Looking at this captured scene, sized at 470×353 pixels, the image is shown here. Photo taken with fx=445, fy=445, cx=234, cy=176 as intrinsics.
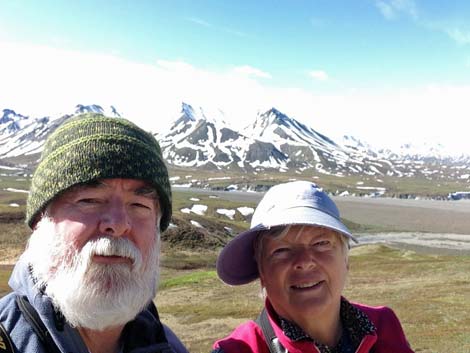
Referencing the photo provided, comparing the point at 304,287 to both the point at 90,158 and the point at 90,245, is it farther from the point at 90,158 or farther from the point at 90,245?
the point at 90,158

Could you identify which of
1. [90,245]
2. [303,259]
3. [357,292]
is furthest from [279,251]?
[357,292]

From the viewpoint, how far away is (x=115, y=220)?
3.18 metres

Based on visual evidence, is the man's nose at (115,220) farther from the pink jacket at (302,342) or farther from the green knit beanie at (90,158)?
the pink jacket at (302,342)

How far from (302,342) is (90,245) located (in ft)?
6.28

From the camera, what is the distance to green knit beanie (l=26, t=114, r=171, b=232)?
322 cm

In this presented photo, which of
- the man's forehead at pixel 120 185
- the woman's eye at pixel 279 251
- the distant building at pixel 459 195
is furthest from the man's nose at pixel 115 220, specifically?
the distant building at pixel 459 195

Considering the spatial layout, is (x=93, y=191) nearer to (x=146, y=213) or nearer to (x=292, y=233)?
(x=146, y=213)

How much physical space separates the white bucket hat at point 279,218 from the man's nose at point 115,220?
4.02 feet

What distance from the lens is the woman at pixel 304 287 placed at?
3.82 m

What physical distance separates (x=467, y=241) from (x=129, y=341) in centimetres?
8207

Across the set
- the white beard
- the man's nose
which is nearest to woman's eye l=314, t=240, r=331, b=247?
the white beard

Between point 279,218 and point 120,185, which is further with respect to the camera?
point 279,218

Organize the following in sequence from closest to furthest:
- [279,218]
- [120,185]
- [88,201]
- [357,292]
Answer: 1. [88,201]
2. [120,185]
3. [279,218]
4. [357,292]

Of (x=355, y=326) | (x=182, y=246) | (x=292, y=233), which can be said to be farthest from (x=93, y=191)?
(x=182, y=246)
